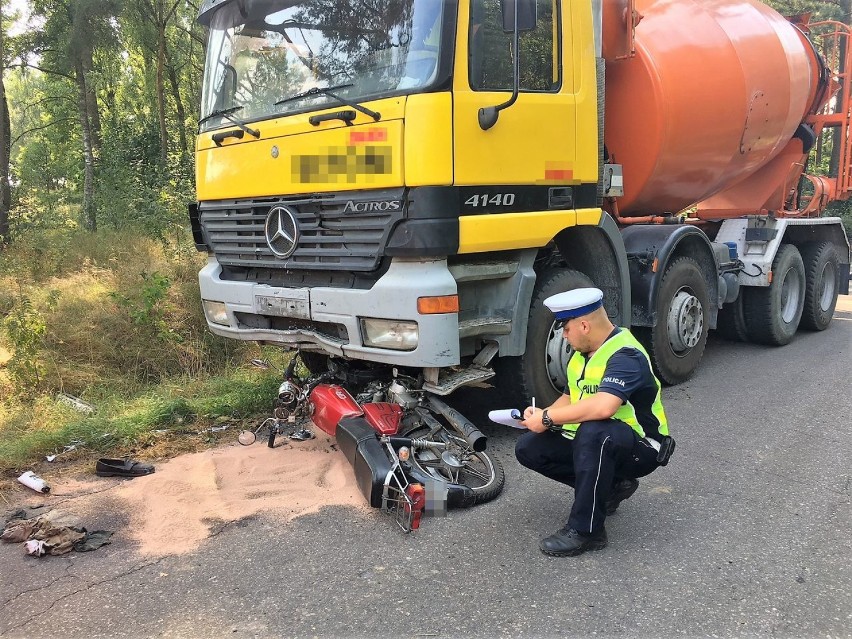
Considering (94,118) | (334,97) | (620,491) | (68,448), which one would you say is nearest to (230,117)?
(334,97)

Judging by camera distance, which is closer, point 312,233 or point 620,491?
point 620,491

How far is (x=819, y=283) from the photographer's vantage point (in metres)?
7.66

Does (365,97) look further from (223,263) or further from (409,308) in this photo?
(223,263)

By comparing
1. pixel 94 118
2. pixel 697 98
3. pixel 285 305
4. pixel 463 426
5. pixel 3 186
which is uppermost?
pixel 94 118

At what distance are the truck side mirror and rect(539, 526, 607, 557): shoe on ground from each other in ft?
8.22

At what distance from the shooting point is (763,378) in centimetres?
586

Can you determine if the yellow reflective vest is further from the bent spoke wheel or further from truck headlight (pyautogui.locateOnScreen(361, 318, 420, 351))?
truck headlight (pyautogui.locateOnScreen(361, 318, 420, 351))

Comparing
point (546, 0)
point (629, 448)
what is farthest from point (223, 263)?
point (629, 448)

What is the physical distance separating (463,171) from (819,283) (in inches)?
234

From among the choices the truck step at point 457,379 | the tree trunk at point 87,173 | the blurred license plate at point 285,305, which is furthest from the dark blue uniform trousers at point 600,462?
the tree trunk at point 87,173

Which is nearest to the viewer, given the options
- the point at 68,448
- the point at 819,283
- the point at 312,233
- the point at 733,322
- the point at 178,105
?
the point at 312,233

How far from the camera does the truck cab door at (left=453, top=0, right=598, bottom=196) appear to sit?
3.54m

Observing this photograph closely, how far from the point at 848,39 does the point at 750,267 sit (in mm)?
3182

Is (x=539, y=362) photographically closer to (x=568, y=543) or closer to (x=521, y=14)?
(x=568, y=543)
